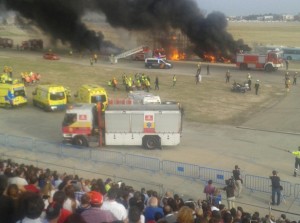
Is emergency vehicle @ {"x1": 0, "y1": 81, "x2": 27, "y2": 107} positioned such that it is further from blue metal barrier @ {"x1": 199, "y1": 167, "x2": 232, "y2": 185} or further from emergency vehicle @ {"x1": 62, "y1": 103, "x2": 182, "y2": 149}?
blue metal barrier @ {"x1": 199, "y1": 167, "x2": 232, "y2": 185}

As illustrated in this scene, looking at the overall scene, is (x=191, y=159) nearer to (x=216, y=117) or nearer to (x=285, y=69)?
(x=216, y=117)

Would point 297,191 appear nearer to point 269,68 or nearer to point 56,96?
point 56,96

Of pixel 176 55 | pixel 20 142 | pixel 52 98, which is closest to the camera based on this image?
pixel 20 142

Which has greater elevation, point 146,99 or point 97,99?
point 146,99

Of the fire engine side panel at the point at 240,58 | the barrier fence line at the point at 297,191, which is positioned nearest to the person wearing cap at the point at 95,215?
the barrier fence line at the point at 297,191

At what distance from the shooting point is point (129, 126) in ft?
62.7

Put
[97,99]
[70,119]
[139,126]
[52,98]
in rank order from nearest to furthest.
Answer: [139,126], [70,119], [97,99], [52,98]

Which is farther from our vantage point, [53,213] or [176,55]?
[176,55]

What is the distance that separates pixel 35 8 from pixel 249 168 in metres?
9.80

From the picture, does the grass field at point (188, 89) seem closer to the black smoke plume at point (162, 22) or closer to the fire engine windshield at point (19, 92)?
the black smoke plume at point (162, 22)

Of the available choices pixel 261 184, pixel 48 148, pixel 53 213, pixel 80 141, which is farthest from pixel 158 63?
pixel 53 213

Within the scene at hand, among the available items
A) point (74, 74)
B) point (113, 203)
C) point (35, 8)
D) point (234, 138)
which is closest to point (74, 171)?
point (35, 8)

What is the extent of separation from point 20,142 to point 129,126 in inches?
180

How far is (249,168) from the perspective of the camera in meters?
17.0
